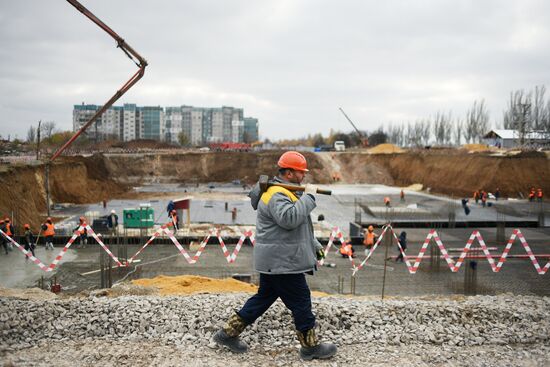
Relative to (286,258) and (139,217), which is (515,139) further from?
(286,258)

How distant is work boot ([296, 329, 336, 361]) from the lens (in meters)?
3.64

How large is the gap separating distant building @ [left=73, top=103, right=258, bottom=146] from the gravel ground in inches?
4726

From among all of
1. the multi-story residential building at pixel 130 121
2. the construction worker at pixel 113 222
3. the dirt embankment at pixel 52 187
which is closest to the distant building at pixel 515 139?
the dirt embankment at pixel 52 187

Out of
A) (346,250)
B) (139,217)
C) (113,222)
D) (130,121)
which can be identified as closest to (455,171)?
(346,250)

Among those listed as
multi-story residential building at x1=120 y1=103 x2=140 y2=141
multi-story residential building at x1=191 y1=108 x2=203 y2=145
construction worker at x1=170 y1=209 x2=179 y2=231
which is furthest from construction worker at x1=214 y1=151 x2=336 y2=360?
multi-story residential building at x1=191 y1=108 x2=203 y2=145

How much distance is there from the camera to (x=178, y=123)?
510 feet

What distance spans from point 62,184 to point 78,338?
30381 mm

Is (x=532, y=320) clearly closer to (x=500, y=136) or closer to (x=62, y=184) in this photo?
(x=62, y=184)

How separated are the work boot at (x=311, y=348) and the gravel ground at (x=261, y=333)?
0.08m

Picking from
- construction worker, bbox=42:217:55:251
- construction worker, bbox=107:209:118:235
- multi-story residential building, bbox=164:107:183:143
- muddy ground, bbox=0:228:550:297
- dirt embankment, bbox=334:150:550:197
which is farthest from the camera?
multi-story residential building, bbox=164:107:183:143

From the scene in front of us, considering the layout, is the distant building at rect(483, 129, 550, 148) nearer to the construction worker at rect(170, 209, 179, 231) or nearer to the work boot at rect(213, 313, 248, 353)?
the construction worker at rect(170, 209, 179, 231)

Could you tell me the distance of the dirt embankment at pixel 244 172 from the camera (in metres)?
26.0

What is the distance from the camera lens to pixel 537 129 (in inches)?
2377

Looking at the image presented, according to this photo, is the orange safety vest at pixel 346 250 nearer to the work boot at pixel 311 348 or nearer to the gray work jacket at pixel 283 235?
the work boot at pixel 311 348
